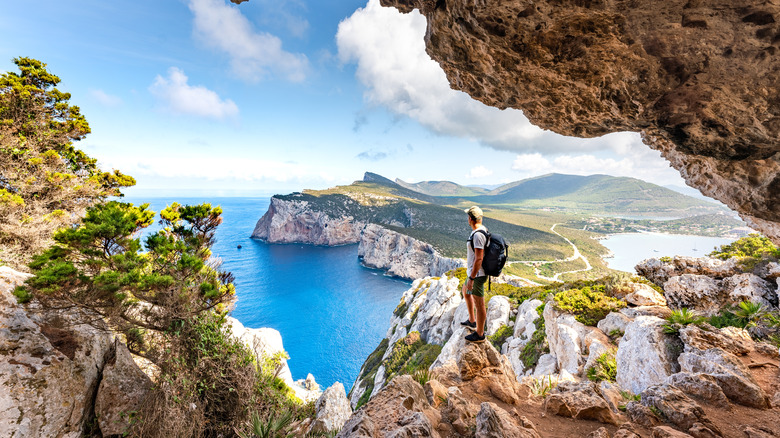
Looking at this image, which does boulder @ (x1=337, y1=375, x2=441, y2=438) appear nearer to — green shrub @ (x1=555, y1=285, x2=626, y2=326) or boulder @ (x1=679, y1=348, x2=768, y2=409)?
boulder @ (x1=679, y1=348, x2=768, y2=409)

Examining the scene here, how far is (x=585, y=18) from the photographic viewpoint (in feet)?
12.1

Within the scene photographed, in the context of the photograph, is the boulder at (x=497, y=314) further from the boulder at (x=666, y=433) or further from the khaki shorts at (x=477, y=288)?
the boulder at (x=666, y=433)

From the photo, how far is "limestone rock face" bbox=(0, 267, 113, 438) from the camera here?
7.24 m

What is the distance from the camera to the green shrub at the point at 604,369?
839cm

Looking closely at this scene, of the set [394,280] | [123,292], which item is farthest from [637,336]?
[394,280]

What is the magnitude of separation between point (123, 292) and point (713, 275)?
2345 centimetres

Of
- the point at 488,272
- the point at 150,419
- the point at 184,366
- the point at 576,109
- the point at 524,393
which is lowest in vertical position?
the point at 150,419

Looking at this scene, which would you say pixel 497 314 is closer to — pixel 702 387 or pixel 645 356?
pixel 645 356

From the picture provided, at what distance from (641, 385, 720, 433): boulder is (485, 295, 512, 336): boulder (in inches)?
644

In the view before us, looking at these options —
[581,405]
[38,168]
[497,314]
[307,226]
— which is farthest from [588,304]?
[307,226]

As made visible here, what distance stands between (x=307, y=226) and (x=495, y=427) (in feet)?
394

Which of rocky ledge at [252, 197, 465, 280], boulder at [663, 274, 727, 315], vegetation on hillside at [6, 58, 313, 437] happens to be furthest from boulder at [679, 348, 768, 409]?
rocky ledge at [252, 197, 465, 280]

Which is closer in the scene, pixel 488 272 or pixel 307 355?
pixel 488 272

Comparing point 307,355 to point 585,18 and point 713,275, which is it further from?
point 585,18
